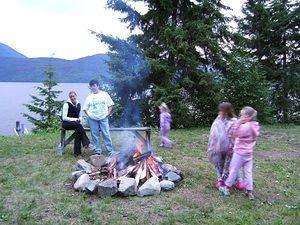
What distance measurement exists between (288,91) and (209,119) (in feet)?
24.8

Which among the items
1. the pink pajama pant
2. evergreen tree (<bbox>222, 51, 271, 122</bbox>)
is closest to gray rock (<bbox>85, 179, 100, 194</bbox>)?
the pink pajama pant

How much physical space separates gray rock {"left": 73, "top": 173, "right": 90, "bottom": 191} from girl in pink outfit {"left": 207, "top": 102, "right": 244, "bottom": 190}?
2211 mm

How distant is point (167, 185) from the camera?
253 inches

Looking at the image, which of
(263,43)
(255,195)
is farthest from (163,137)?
(263,43)

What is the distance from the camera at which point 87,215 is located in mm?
5340

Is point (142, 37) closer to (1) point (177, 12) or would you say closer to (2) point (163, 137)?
(1) point (177, 12)

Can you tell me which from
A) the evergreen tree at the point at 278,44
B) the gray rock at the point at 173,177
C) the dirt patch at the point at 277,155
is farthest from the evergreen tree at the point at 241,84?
the gray rock at the point at 173,177

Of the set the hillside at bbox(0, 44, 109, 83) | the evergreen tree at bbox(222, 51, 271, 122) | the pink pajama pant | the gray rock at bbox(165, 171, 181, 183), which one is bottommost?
the gray rock at bbox(165, 171, 181, 183)

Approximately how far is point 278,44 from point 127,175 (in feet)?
54.5

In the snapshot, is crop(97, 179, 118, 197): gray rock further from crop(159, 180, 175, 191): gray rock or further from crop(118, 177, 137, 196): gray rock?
crop(159, 180, 175, 191): gray rock

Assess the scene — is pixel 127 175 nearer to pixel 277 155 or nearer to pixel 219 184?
pixel 219 184

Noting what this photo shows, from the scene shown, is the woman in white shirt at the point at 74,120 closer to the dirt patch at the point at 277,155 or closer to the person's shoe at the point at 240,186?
the person's shoe at the point at 240,186

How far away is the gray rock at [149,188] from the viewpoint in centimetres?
616

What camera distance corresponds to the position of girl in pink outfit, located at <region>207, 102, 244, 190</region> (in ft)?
21.3
